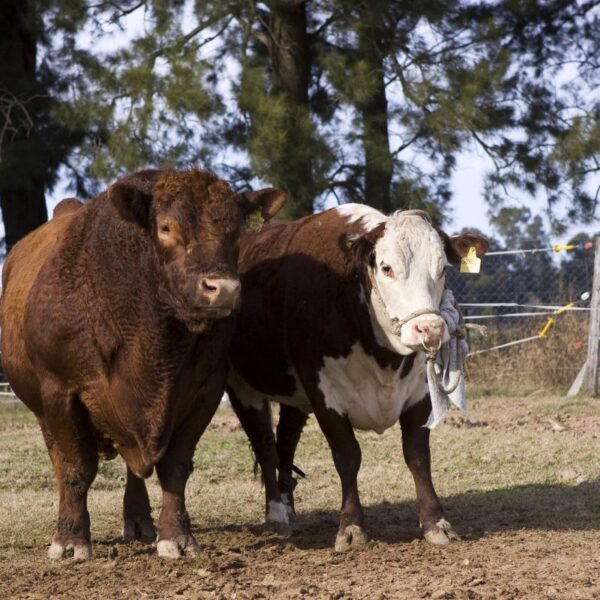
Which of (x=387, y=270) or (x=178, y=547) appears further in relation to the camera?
(x=387, y=270)

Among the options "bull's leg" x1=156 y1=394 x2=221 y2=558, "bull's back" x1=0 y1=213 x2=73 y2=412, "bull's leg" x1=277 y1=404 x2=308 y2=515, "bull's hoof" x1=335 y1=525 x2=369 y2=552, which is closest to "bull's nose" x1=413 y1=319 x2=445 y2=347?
"bull's hoof" x1=335 y1=525 x2=369 y2=552

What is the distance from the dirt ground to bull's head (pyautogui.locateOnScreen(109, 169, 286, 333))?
47.7 inches

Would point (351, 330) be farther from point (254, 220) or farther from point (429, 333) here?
point (254, 220)

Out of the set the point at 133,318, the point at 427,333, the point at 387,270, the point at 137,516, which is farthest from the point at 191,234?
the point at 137,516

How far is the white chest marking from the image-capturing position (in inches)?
248

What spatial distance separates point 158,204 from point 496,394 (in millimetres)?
8812

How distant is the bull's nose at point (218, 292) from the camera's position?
533cm

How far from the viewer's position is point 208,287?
5371 millimetres

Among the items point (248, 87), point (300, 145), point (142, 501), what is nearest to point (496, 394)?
point (300, 145)

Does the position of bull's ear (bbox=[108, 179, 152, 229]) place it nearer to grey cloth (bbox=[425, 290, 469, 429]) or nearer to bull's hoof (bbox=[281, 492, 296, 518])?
grey cloth (bbox=[425, 290, 469, 429])

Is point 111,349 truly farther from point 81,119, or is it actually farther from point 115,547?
point 81,119

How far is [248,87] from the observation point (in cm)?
1389

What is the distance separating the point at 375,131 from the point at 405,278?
8897mm

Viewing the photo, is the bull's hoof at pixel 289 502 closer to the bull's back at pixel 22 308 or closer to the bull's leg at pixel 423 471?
the bull's leg at pixel 423 471
